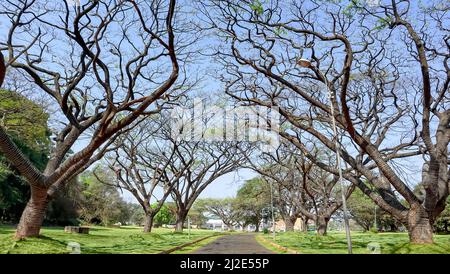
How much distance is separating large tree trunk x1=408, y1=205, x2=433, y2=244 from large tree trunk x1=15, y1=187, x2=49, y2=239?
13.3m

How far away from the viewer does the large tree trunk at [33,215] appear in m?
13.4

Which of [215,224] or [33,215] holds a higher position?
[33,215]

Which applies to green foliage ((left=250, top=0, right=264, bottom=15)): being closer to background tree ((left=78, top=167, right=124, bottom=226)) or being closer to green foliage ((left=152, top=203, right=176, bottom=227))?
background tree ((left=78, top=167, right=124, bottom=226))

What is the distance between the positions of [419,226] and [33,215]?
Result: 1391cm

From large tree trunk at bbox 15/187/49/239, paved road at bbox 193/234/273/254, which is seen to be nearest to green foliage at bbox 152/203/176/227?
paved road at bbox 193/234/273/254

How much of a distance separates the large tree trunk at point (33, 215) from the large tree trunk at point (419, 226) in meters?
13.3

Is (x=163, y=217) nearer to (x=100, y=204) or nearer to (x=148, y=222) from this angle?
(x=100, y=204)

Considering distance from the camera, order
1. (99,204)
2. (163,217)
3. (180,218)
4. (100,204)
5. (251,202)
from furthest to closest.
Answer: (163,217) → (251,202) → (100,204) → (99,204) → (180,218)

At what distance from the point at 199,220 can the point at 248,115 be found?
2371 inches

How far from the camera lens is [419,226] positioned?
12.5 metres

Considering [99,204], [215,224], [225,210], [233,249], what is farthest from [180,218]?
[215,224]

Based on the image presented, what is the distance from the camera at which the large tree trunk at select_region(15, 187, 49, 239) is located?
13352mm

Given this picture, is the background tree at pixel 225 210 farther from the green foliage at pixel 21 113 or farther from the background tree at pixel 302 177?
the green foliage at pixel 21 113
